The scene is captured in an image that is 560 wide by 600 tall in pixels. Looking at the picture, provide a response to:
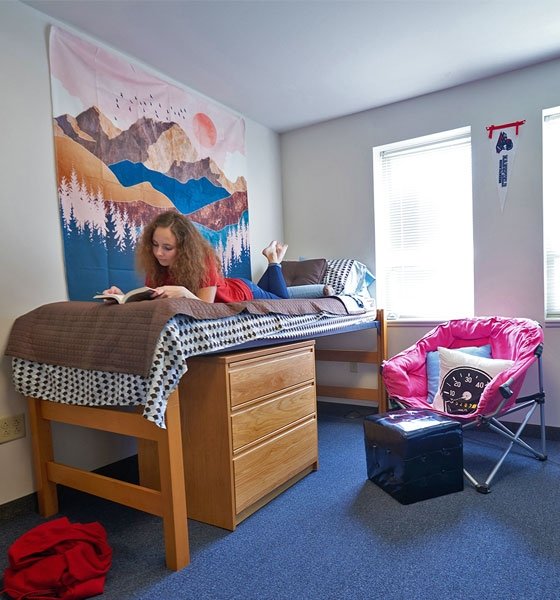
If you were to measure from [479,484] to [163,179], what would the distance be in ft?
7.88

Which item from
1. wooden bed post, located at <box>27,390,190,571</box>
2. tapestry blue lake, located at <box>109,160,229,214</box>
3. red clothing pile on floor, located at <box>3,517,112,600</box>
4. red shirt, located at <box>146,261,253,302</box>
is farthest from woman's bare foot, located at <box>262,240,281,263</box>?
red clothing pile on floor, located at <box>3,517,112,600</box>

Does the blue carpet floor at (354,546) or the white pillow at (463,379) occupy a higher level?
the white pillow at (463,379)

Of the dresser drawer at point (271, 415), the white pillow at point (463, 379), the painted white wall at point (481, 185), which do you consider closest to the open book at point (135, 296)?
the dresser drawer at point (271, 415)

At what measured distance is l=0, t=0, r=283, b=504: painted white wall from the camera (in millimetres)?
1933

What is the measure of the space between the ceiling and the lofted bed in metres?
1.43

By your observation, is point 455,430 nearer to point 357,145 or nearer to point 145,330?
point 145,330

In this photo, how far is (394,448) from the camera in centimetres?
197

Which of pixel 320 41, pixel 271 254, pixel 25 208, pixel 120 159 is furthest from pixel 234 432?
pixel 320 41

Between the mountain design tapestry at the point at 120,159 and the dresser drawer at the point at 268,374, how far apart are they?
1.01m

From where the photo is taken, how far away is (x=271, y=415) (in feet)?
6.44

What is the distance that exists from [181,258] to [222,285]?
232mm

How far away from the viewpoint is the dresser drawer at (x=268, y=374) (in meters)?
1.77

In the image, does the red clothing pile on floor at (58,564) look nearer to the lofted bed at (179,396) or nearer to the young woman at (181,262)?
the lofted bed at (179,396)

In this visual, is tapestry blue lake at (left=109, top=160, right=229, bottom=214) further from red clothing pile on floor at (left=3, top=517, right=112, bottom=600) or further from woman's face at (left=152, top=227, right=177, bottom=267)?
red clothing pile on floor at (left=3, top=517, right=112, bottom=600)
